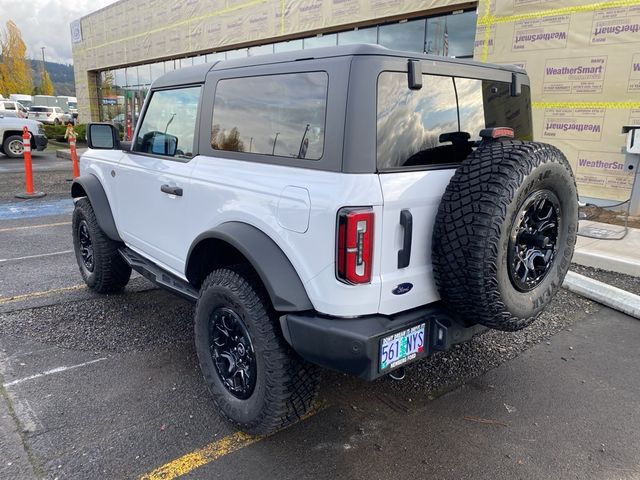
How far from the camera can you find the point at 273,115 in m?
2.53

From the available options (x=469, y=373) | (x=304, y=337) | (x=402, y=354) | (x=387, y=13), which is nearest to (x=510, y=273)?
(x=402, y=354)

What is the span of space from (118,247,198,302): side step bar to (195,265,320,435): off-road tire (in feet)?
1.82

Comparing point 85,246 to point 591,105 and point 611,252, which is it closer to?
point 611,252

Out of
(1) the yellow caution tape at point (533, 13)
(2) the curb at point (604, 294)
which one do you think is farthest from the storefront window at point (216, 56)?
(2) the curb at point (604, 294)

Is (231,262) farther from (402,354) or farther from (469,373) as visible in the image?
(469,373)

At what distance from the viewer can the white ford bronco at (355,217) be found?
2125mm

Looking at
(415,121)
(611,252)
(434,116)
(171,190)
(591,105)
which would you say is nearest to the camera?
(415,121)

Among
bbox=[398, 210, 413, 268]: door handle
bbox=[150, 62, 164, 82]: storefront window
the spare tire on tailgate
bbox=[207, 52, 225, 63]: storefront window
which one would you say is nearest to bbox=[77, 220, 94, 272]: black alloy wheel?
bbox=[398, 210, 413, 268]: door handle

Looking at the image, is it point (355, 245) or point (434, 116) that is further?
point (434, 116)

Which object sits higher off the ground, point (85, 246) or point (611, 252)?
point (85, 246)

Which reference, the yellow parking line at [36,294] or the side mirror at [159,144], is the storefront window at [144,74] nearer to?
the yellow parking line at [36,294]

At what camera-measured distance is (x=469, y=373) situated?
3.30m

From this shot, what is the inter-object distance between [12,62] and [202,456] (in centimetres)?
6852

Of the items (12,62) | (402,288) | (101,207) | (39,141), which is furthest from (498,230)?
(12,62)
